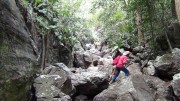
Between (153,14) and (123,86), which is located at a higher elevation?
(153,14)

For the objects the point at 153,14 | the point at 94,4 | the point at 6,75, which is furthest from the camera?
the point at 94,4

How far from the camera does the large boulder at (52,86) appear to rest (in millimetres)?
7156

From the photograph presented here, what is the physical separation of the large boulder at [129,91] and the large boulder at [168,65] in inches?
47.7

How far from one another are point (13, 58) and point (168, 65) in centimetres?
647

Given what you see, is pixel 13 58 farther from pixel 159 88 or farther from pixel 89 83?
pixel 159 88

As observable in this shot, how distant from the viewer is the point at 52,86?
7.60 metres

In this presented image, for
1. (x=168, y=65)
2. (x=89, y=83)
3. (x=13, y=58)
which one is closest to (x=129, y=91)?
(x=89, y=83)

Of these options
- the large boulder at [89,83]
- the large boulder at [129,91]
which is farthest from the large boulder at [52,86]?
the large boulder at [129,91]

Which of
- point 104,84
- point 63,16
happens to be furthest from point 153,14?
point 63,16

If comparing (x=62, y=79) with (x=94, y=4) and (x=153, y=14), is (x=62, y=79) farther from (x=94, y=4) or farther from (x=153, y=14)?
(x=94, y=4)

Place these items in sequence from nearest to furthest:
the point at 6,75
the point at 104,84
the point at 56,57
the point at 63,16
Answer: the point at 6,75 < the point at 104,84 < the point at 56,57 < the point at 63,16

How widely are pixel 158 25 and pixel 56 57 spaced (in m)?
6.21

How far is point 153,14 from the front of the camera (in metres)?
11.8

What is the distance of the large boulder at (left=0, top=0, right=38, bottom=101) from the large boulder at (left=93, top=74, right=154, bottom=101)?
312 cm
